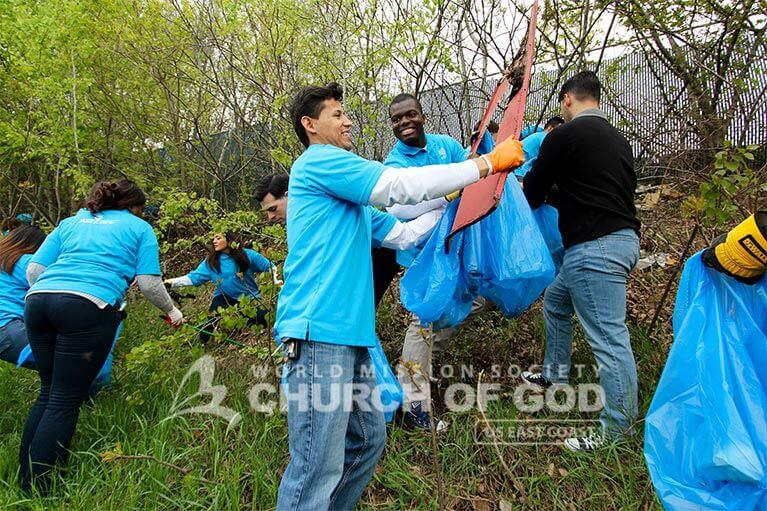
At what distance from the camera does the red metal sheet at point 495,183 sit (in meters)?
1.72

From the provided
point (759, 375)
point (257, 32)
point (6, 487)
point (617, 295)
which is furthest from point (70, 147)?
point (759, 375)

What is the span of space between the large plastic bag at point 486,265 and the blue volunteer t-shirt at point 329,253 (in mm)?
432

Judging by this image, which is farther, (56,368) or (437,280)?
(56,368)

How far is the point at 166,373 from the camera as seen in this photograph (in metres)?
3.28

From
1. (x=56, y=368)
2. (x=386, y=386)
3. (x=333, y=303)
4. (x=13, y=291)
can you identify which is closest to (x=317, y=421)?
(x=333, y=303)

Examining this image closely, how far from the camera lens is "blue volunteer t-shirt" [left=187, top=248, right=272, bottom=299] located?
4.14m

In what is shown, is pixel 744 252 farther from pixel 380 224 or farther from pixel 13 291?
pixel 13 291

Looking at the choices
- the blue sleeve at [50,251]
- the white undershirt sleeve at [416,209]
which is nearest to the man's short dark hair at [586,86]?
the white undershirt sleeve at [416,209]

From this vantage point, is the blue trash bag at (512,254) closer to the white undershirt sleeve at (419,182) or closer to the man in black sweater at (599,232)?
the man in black sweater at (599,232)

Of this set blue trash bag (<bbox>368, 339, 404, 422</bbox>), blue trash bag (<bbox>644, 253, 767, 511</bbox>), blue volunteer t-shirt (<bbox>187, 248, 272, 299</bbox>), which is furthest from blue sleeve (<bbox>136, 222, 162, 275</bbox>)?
Answer: blue trash bag (<bbox>644, 253, 767, 511</bbox>)

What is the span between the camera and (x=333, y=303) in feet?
5.24

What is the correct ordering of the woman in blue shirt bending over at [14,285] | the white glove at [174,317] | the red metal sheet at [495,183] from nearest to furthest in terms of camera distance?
the red metal sheet at [495,183] < the woman in blue shirt bending over at [14,285] < the white glove at [174,317]

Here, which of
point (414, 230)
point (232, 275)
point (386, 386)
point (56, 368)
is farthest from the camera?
point (232, 275)

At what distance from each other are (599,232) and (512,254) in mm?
513
